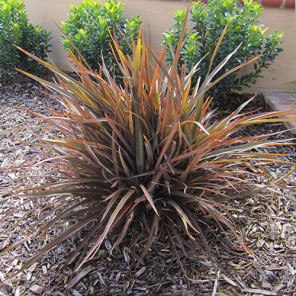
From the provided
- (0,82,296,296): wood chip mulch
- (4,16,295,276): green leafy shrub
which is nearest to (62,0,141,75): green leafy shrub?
(4,16,295,276): green leafy shrub

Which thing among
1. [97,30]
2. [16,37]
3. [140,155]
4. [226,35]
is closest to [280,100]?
[226,35]

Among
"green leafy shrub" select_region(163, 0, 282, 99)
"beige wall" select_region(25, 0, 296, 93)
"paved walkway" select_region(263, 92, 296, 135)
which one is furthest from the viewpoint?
"beige wall" select_region(25, 0, 296, 93)

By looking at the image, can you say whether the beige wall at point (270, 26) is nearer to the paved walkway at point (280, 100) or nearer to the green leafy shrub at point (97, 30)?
the paved walkway at point (280, 100)

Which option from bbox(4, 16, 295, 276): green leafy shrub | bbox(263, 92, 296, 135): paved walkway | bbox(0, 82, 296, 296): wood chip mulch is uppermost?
bbox(4, 16, 295, 276): green leafy shrub

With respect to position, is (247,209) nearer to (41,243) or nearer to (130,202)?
(130,202)

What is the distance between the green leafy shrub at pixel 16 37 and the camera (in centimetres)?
330

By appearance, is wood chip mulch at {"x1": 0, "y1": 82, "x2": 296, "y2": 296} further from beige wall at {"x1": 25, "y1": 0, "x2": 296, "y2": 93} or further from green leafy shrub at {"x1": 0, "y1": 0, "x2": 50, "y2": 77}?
green leafy shrub at {"x1": 0, "y1": 0, "x2": 50, "y2": 77}

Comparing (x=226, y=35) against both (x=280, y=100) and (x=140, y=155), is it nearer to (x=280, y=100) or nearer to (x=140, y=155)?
(x=280, y=100)

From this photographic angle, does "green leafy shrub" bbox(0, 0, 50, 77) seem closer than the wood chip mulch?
No

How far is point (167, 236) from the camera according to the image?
1756mm

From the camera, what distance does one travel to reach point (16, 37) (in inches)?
130

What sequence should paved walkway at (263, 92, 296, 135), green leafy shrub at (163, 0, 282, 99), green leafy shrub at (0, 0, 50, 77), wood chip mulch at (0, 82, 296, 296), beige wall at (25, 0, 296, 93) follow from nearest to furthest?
wood chip mulch at (0, 82, 296, 296) → green leafy shrub at (163, 0, 282, 99) → paved walkway at (263, 92, 296, 135) → beige wall at (25, 0, 296, 93) → green leafy shrub at (0, 0, 50, 77)

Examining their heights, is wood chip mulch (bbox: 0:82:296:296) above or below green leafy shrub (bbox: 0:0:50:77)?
below

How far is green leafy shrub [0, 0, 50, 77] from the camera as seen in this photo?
330 centimetres
